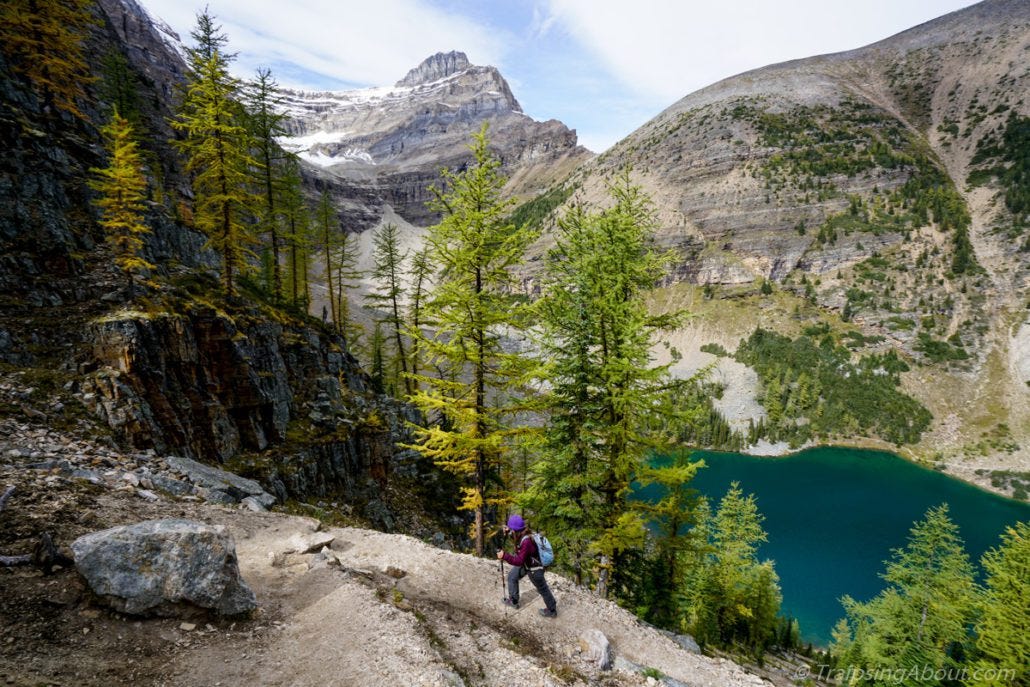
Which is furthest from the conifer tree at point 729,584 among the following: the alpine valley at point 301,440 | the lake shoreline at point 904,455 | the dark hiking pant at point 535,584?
the lake shoreline at point 904,455

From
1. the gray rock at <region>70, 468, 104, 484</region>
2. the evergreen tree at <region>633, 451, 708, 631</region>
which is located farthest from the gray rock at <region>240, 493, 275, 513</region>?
the evergreen tree at <region>633, 451, 708, 631</region>

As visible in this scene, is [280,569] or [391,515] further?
[391,515]

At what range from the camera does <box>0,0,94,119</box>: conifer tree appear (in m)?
22.0

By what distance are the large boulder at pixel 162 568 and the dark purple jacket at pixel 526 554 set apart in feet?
17.2

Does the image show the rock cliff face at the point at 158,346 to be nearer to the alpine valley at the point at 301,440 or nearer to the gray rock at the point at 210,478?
the alpine valley at the point at 301,440

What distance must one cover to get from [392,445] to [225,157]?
19516mm

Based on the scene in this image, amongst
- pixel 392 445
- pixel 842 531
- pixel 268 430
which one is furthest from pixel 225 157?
pixel 842 531

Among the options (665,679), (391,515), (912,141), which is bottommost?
(391,515)

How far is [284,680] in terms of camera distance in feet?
22.7

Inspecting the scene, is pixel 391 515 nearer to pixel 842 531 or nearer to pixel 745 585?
pixel 745 585

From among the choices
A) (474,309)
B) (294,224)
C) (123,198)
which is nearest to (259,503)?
(474,309)

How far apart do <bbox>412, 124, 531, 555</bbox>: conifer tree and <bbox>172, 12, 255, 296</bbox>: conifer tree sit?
1401 cm

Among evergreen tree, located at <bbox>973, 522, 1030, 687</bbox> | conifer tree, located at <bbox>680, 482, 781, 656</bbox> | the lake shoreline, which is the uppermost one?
evergreen tree, located at <bbox>973, 522, 1030, 687</bbox>

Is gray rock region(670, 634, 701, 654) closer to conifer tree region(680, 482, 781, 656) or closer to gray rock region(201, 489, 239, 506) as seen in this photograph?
conifer tree region(680, 482, 781, 656)
